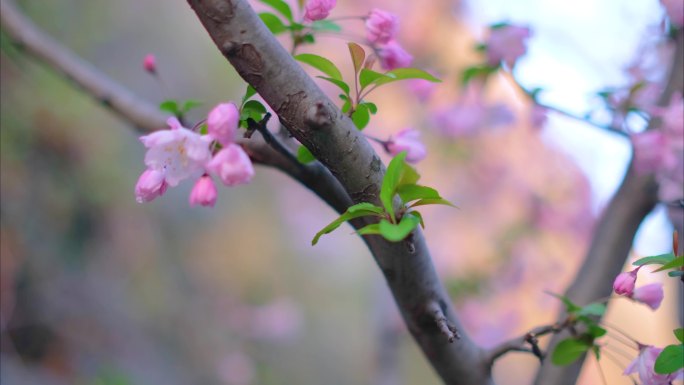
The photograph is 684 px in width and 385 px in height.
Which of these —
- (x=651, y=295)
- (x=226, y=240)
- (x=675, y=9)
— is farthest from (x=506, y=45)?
(x=226, y=240)

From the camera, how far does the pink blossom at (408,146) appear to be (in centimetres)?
57

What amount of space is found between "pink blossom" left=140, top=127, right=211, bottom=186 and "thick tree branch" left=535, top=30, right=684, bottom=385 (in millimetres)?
592

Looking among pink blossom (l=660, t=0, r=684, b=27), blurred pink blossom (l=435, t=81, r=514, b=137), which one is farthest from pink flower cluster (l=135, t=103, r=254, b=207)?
blurred pink blossom (l=435, t=81, r=514, b=137)

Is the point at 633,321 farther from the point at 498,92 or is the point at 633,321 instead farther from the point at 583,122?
the point at 583,122

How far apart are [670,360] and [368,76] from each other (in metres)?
0.33

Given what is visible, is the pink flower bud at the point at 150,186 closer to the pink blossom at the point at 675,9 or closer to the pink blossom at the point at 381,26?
the pink blossom at the point at 381,26

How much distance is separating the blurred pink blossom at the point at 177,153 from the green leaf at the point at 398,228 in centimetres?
15

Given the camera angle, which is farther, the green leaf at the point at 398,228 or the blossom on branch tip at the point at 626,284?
the blossom on branch tip at the point at 626,284

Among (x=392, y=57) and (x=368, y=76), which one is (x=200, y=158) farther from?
(x=392, y=57)

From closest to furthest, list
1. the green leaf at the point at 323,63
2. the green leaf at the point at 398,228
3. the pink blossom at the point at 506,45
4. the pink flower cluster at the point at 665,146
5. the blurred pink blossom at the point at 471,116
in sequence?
1. the green leaf at the point at 398,228
2. the green leaf at the point at 323,63
3. the pink flower cluster at the point at 665,146
4. the pink blossom at the point at 506,45
5. the blurred pink blossom at the point at 471,116

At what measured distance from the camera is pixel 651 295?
56cm

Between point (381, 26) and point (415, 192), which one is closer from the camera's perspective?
point (415, 192)

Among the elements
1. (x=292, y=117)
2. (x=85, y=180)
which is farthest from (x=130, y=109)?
(x=85, y=180)

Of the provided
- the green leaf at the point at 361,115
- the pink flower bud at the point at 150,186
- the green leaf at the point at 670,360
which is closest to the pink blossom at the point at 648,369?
the green leaf at the point at 670,360
